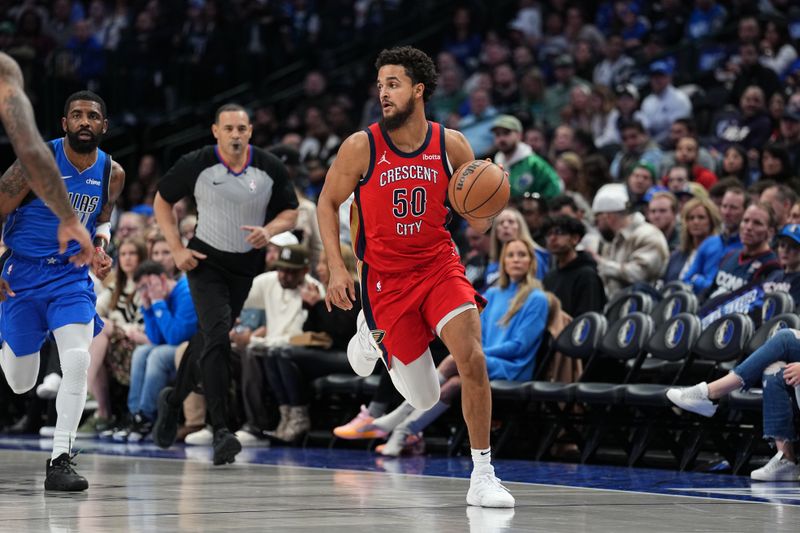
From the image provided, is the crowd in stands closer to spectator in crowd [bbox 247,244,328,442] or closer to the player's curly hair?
spectator in crowd [bbox 247,244,328,442]

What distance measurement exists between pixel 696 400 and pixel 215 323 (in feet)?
10.1

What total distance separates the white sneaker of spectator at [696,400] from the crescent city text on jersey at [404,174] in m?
2.57

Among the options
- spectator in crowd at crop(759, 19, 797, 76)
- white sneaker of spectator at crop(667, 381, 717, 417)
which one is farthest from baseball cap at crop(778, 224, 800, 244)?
spectator in crowd at crop(759, 19, 797, 76)

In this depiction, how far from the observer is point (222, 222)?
30.1 ft

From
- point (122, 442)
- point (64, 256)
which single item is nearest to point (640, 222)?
point (122, 442)

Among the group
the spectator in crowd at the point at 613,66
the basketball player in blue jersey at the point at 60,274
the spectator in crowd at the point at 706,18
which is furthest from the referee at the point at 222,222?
the spectator in crowd at the point at 706,18

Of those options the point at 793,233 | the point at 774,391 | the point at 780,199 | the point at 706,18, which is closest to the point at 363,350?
the point at 774,391

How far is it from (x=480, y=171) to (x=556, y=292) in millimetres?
4038

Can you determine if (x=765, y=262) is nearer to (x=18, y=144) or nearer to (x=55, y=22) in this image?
(x=18, y=144)

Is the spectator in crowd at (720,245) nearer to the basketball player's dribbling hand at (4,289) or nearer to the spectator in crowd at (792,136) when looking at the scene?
the spectator in crowd at (792,136)

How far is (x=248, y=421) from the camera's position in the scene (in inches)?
447

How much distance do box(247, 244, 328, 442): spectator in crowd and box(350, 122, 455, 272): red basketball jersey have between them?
409 centimetres

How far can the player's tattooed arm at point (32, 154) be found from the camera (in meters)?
5.48

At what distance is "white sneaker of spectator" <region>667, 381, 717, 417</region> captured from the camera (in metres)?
8.44
